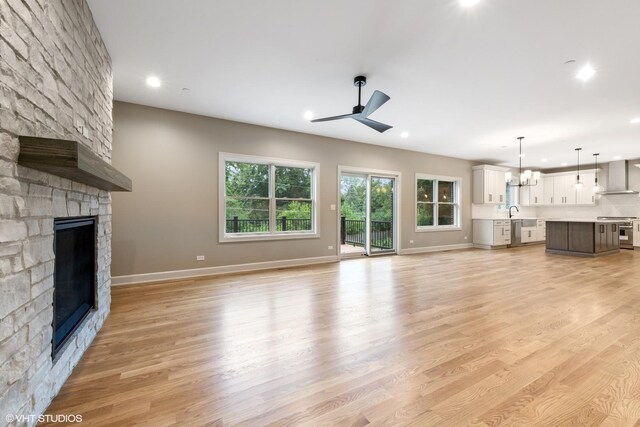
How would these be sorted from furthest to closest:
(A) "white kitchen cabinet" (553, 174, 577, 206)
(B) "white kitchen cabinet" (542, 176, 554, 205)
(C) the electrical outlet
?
(B) "white kitchen cabinet" (542, 176, 554, 205) → (A) "white kitchen cabinet" (553, 174, 577, 206) → (C) the electrical outlet

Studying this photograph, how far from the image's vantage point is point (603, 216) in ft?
30.8

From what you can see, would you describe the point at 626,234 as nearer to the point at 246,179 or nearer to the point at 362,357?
the point at 362,357

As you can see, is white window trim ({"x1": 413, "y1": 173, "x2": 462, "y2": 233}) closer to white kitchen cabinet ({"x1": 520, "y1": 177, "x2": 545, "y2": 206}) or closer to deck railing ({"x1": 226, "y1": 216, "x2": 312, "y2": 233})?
deck railing ({"x1": 226, "y1": 216, "x2": 312, "y2": 233})

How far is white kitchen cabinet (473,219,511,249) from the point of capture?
338 inches

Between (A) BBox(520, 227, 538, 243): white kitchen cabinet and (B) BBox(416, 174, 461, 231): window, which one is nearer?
(B) BBox(416, 174, 461, 231): window

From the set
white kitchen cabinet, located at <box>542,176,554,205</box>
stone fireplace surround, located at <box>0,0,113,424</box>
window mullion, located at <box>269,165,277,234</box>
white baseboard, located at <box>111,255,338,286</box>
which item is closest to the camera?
stone fireplace surround, located at <box>0,0,113,424</box>

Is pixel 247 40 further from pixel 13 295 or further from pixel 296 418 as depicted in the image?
pixel 296 418

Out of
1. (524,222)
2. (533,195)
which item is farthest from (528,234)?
(533,195)

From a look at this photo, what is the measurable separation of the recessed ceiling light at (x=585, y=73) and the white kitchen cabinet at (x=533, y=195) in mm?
8076

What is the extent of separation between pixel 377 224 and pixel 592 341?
5.10 metres

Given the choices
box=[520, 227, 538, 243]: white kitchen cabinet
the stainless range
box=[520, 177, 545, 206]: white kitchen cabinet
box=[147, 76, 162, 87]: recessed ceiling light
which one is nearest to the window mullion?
box=[147, 76, 162, 87]: recessed ceiling light

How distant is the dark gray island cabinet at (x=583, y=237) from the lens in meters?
7.04

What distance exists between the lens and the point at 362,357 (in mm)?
2268

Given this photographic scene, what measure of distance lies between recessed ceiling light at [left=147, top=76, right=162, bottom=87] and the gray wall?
→ 0.92 m
